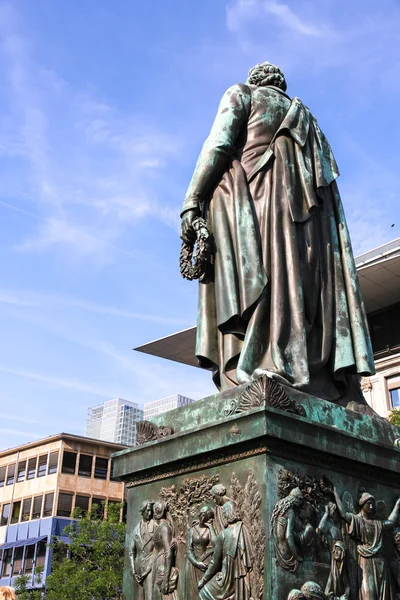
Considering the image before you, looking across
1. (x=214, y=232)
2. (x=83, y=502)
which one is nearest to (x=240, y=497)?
(x=214, y=232)

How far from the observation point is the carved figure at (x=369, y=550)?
18.0 feet

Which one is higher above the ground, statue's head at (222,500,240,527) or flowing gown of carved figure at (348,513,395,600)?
statue's head at (222,500,240,527)

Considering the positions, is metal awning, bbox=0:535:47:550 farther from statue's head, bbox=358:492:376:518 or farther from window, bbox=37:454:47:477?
statue's head, bbox=358:492:376:518

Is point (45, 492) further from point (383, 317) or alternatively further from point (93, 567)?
point (383, 317)

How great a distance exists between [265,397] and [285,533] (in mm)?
916

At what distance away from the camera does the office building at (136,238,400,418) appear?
44750 mm

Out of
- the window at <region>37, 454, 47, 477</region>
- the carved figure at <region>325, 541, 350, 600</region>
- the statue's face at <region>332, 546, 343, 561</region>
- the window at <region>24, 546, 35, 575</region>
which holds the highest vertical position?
the window at <region>37, 454, 47, 477</region>

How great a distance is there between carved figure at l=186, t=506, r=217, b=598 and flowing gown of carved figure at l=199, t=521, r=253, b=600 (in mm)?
124

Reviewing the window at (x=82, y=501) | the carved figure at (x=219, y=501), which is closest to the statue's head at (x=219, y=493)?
the carved figure at (x=219, y=501)

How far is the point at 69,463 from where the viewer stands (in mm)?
59844

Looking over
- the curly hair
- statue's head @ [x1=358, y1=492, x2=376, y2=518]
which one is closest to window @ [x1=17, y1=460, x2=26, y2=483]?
statue's head @ [x1=358, y1=492, x2=376, y2=518]

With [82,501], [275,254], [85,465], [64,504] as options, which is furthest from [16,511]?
[275,254]

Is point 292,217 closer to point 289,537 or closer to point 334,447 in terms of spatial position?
point 334,447

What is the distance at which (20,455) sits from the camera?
64.2 m
